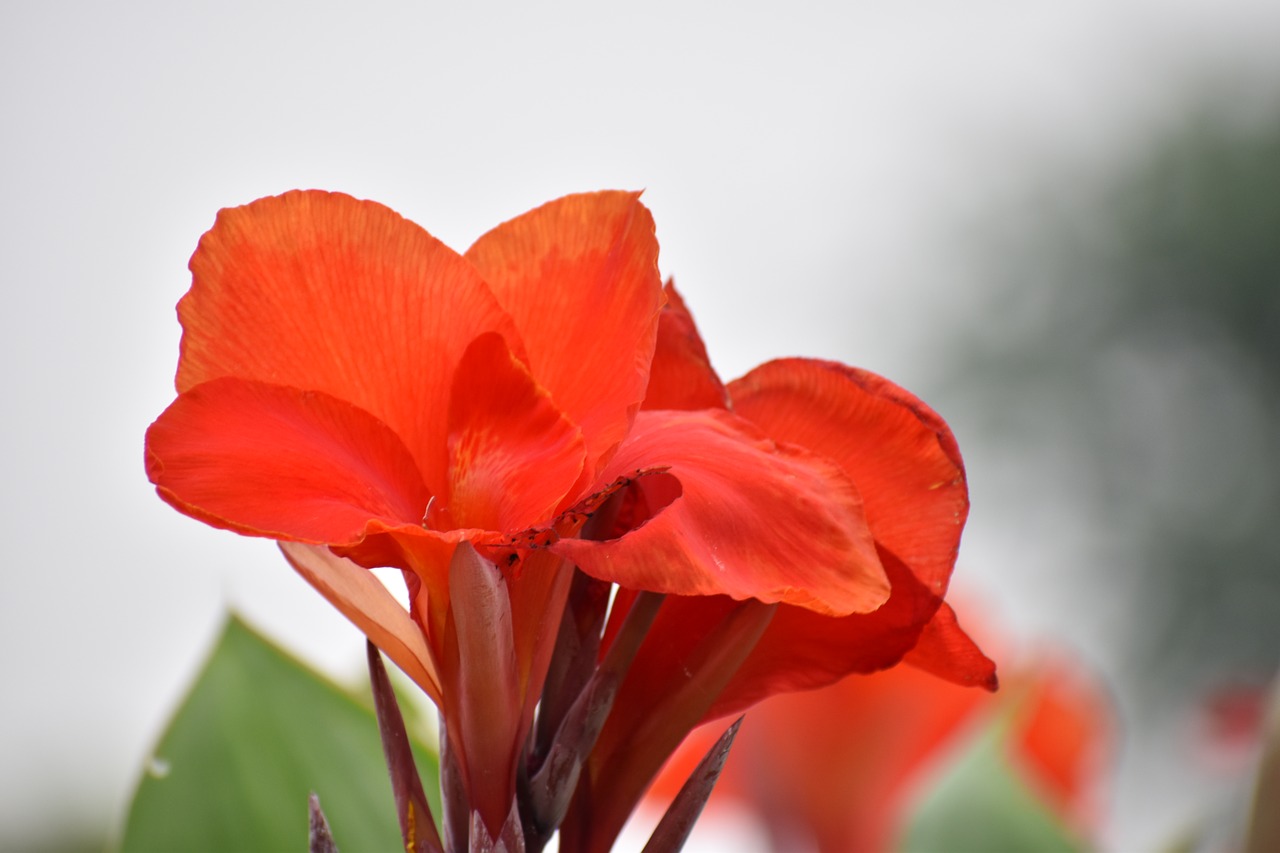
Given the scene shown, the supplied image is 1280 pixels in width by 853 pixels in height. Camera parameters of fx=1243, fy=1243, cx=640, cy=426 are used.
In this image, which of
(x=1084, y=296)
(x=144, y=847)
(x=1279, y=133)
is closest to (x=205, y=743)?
(x=144, y=847)

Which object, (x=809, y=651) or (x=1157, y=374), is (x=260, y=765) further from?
(x=1157, y=374)

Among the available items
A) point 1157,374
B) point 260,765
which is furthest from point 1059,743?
point 1157,374

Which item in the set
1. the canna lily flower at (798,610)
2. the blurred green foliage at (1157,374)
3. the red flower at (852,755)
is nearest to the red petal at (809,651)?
the canna lily flower at (798,610)

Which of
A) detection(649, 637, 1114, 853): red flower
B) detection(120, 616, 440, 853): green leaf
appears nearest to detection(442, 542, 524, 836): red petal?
detection(120, 616, 440, 853): green leaf

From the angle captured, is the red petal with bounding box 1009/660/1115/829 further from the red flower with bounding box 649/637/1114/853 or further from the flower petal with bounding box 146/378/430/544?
the flower petal with bounding box 146/378/430/544

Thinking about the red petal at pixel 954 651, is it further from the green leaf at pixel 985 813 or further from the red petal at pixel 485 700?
the green leaf at pixel 985 813

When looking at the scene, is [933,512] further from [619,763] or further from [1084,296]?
[1084,296]

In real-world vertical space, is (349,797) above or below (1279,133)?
below
